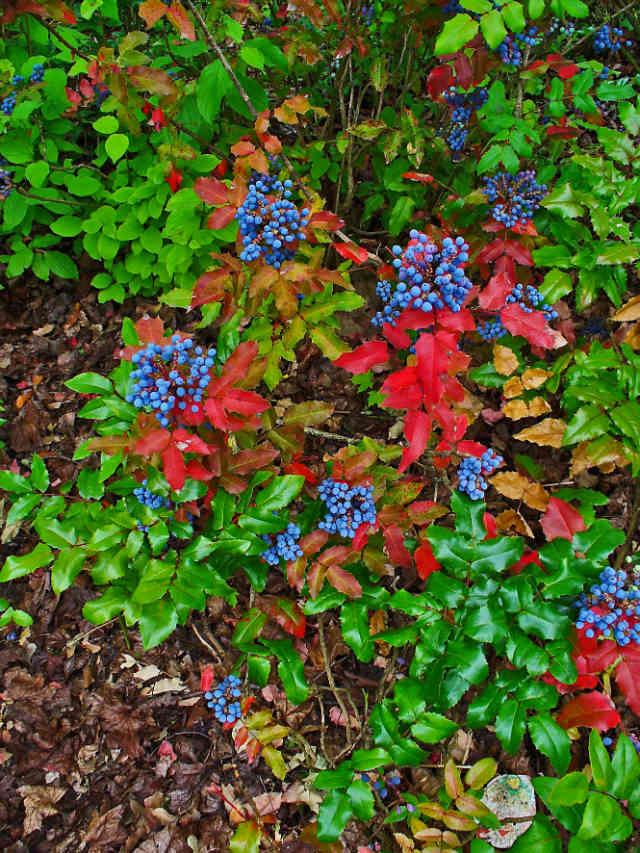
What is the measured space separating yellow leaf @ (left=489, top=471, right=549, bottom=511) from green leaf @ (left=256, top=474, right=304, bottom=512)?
3.13ft

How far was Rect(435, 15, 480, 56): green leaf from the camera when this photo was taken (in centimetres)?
171

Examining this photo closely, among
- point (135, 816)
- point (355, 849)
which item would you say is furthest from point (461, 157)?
point (135, 816)

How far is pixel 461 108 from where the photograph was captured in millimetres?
2627

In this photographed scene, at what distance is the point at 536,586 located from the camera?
1658 mm

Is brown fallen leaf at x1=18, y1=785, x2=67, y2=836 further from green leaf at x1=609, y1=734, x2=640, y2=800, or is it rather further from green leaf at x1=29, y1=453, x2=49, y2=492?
green leaf at x1=609, y1=734, x2=640, y2=800

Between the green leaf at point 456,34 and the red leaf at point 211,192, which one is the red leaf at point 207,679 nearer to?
the red leaf at point 211,192

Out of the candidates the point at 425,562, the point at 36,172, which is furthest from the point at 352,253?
the point at 36,172

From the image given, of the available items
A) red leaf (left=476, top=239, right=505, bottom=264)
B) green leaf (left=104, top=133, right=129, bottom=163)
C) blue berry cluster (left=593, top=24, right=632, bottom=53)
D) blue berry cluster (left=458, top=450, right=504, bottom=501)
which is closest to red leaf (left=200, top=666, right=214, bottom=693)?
blue berry cluster (left=458, top=450, right=504, bottom=501)

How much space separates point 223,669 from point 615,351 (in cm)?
196

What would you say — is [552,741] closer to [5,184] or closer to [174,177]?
[174,177]

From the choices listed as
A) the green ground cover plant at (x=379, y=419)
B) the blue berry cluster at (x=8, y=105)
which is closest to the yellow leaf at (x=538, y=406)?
the green ground cover plant at (x=379, y=419)

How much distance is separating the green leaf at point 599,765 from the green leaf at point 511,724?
0.58 feet

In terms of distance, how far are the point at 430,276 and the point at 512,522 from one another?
120 cm

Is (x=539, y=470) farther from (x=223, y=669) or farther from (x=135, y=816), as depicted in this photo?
(x=135, y=816)
